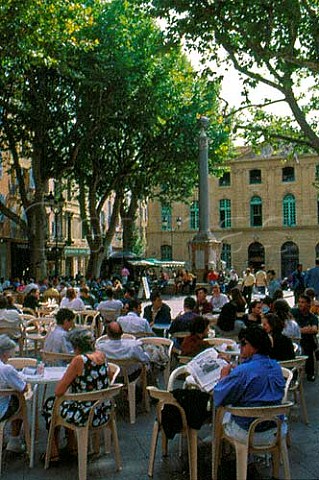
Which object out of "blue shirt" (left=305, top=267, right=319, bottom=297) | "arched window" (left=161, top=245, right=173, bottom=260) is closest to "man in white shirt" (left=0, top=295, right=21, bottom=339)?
"blue shirt" (left=305, top=267, right=319, bottom=297)

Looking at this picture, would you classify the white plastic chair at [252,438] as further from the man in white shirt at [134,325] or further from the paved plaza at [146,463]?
the man in white shirt at [134,325]

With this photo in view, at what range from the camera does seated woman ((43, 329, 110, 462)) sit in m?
4.94

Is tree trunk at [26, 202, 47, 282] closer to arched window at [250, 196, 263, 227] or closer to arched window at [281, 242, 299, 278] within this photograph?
arched window at [281, 242, 299, 278]

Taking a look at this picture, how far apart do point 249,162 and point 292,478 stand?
51.8 m

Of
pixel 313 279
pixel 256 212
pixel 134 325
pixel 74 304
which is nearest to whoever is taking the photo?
pixel 134 325

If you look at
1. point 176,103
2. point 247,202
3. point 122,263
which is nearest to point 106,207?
point 247,202

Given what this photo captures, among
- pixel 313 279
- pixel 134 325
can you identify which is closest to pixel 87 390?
pixel 134 325

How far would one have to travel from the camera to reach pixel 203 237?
25.4m

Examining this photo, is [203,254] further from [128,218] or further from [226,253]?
[226,253]

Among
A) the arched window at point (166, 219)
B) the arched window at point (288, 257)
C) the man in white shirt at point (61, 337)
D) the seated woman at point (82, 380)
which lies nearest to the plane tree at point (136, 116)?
the man in white shirt at point (61, 337)

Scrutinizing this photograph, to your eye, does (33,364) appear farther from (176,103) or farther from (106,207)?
(106,207)

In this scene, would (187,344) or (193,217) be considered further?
(193,217)

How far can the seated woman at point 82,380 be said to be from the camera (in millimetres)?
4938

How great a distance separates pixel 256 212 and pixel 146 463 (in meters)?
51.5
